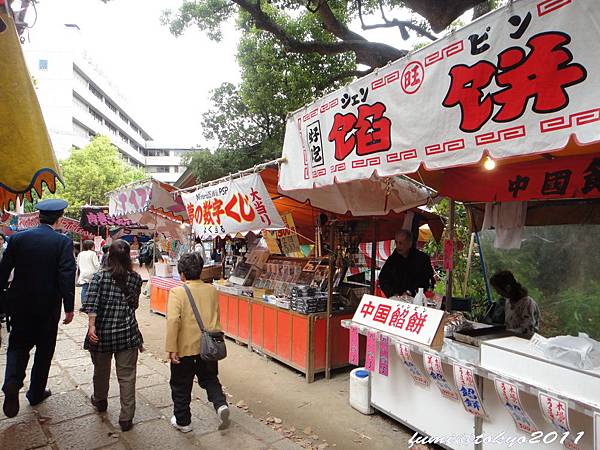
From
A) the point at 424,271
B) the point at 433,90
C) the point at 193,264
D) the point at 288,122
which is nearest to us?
the point at 433,90

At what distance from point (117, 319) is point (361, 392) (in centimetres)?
297

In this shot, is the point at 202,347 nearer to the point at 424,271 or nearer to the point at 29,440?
the point at 29,440

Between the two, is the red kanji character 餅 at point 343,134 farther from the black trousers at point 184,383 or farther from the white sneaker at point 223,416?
the white sneaker at point 223,416

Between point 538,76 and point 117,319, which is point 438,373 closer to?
point 538,76

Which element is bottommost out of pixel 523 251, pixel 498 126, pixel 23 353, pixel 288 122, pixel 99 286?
pixel 23 353

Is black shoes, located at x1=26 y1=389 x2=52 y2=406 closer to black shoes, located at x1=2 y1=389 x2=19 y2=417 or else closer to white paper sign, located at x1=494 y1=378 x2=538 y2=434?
black shoes, located at x1=2 y1=389 x2=19 y2=417

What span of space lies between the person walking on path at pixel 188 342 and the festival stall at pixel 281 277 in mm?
1855

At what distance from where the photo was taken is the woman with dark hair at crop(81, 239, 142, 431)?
13.2 ft

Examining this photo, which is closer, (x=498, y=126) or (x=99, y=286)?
(x=498, y=126)

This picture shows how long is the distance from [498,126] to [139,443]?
418 cm

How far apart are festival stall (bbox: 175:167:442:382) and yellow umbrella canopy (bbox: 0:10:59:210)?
3.68m

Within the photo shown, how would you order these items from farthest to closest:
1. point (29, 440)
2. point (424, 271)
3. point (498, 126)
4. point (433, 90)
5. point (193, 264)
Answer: point (424, 271) → point (193, 264) → point (29, 440) → point (433, 90) → point (498, 126)

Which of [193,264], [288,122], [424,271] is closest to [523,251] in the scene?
[424,271]

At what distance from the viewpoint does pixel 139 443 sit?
387cm
